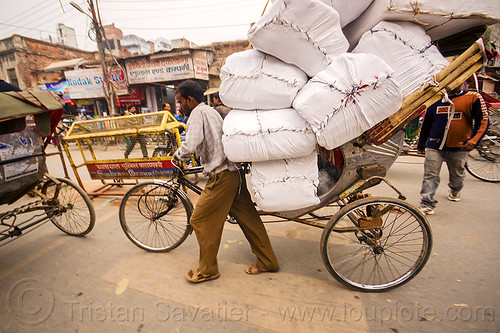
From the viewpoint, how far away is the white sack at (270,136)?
1521 mm

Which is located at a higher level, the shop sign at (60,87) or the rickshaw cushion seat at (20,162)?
the shop sign at (60,87)

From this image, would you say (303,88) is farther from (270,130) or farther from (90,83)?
(90,83)

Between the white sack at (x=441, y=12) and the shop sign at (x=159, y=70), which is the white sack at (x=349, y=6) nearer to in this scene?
the white sack at (x=441, y=12)

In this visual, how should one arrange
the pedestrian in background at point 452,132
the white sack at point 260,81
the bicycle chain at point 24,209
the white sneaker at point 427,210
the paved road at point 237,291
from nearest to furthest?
the white sack at point 260,81 < the paved road at point 237,291 < the bicycle chain at point 24,209 < the pedestrian in background at point 452,132 < the white sneaker at point 427,210

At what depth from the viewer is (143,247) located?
8.28ft

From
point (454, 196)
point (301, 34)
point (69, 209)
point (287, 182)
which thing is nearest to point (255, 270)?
point (287, 182)

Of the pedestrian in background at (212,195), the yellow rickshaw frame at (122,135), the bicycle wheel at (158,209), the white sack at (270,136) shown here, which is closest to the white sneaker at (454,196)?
the pedestrian in background at (212,195)

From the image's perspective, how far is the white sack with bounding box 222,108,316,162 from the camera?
4.99ft

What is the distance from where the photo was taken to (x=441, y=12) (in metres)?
1.36

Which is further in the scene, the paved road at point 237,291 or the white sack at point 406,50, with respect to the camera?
the paved road at point 237,291

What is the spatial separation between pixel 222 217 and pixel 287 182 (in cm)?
71

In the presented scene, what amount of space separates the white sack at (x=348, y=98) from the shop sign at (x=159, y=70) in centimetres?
1239

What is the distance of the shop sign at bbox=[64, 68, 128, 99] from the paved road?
45.5 feet

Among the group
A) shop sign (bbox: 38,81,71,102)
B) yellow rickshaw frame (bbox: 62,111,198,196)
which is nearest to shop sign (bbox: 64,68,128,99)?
shop sign (bbox: 38,81,71,102)
